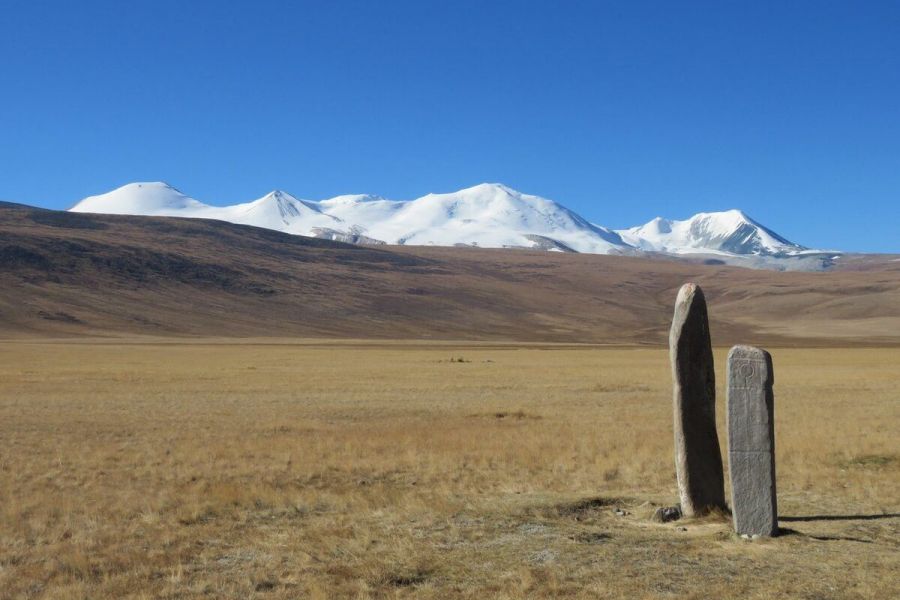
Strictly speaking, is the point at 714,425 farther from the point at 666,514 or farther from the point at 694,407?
the point at 666,514

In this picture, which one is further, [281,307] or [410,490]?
[281,307]

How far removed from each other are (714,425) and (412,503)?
4.45 m

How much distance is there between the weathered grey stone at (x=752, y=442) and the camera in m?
11.0

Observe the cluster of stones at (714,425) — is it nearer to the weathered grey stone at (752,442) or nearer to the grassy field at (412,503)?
the weathered grey stone at (752,442)

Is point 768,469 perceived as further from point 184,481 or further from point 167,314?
point 167,314

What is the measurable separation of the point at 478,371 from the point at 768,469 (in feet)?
136

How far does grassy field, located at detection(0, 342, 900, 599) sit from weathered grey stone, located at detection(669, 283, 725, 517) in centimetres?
62

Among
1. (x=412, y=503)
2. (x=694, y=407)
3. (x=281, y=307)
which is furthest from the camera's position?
(x=281, y=307)

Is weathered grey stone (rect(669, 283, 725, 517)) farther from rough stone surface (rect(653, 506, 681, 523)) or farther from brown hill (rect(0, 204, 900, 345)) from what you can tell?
brown hill (rect(0, 204, 900, 345))

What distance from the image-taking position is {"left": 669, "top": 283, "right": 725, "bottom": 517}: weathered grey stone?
12.2m

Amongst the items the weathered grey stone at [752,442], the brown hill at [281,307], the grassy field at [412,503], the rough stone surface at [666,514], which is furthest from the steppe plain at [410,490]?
the brown hill at [281,307]

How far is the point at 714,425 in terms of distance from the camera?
488 inches

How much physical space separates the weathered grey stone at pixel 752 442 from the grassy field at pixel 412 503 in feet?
1.25

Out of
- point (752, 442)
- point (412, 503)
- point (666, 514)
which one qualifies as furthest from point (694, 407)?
point (412, 503)
